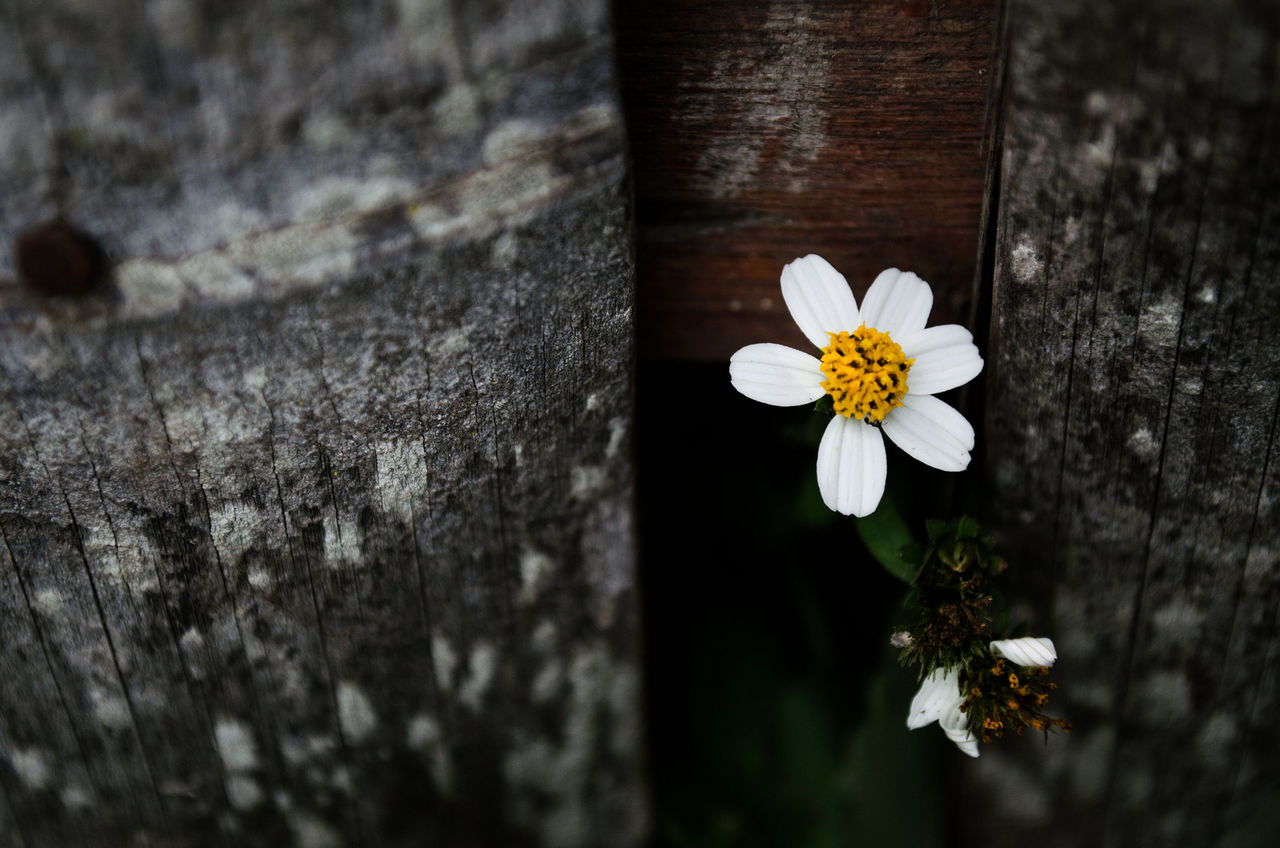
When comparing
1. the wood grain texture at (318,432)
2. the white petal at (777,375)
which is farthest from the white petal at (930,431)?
the wood grain texture at (318,432)

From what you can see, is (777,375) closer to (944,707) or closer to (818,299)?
(818,299)

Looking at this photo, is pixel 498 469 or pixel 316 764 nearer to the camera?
pixel 498 469

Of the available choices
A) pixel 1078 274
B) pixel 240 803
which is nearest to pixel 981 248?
pixel 1078 274

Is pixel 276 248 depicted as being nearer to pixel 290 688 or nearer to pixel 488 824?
pixel 290 688

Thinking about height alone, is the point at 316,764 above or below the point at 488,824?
above

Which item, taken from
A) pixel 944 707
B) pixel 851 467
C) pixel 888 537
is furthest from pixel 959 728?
pixel 851 467

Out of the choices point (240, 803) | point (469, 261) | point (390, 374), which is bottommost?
point (240, 803)
